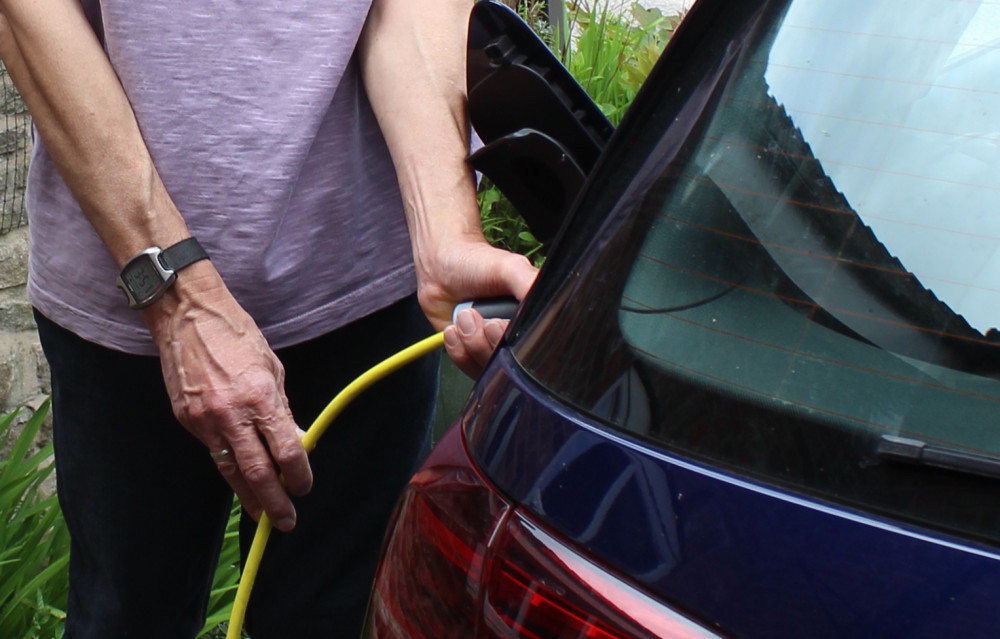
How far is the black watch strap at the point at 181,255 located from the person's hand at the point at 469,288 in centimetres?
29

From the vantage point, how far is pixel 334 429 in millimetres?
1843

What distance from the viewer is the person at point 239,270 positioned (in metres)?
1.48

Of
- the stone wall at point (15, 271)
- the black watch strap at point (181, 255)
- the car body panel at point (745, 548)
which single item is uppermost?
the car body panel at point (745, 548)

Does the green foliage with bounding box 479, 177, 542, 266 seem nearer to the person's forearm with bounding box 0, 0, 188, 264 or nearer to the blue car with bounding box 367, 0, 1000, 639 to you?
the person's forearm with bounding box 0, 0, 188, 264

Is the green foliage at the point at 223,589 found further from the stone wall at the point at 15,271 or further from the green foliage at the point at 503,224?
the green foliage at the point at 503,224

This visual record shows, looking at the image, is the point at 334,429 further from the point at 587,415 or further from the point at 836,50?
the point at 836,50

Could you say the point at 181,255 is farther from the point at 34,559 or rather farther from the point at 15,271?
the point at 15,271

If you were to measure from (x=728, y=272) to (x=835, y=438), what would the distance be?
0.18 m

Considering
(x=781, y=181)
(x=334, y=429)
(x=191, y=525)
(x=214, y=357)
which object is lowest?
(x=191, y=525)

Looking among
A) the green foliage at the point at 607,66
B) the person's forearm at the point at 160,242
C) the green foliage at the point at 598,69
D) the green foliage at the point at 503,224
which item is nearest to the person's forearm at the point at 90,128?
the person's forearm at the point at 160,242

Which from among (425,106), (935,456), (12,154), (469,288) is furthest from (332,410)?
(12,154)

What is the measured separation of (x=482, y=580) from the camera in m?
1.00

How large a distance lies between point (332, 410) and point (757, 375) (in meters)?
0.66

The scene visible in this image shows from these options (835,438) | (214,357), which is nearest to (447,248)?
(214,357)
